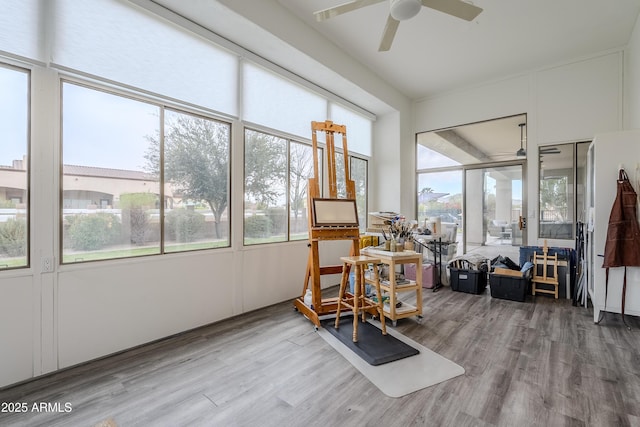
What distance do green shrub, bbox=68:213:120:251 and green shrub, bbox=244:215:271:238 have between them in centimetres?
151

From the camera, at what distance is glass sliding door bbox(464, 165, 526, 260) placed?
5.54 meters

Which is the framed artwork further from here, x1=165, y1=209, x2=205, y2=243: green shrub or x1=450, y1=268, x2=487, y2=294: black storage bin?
x1=450, y1=268, x2=487, y2=294: black storage bin

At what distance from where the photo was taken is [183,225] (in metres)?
3.41

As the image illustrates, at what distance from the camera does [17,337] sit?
2320mm

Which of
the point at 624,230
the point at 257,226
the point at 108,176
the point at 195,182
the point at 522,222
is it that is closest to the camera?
the point at 108,176

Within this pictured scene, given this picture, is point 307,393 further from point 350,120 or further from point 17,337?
point 350,120

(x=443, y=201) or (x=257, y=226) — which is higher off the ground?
(x=443, y=201)

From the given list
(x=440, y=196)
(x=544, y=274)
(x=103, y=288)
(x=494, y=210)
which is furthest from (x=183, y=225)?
(x=494, y=210)

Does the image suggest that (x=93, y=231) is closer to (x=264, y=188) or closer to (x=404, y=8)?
(x=264, y=188)

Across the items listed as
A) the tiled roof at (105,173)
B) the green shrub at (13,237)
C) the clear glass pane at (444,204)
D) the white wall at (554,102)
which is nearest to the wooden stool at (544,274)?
the white wall at (554,102)

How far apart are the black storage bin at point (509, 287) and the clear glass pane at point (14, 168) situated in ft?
18.6

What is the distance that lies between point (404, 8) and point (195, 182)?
8.97 ft

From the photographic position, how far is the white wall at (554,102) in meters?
4.67

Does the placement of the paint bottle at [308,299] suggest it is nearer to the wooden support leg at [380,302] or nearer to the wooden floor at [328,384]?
the wooden floor at [328,384]
